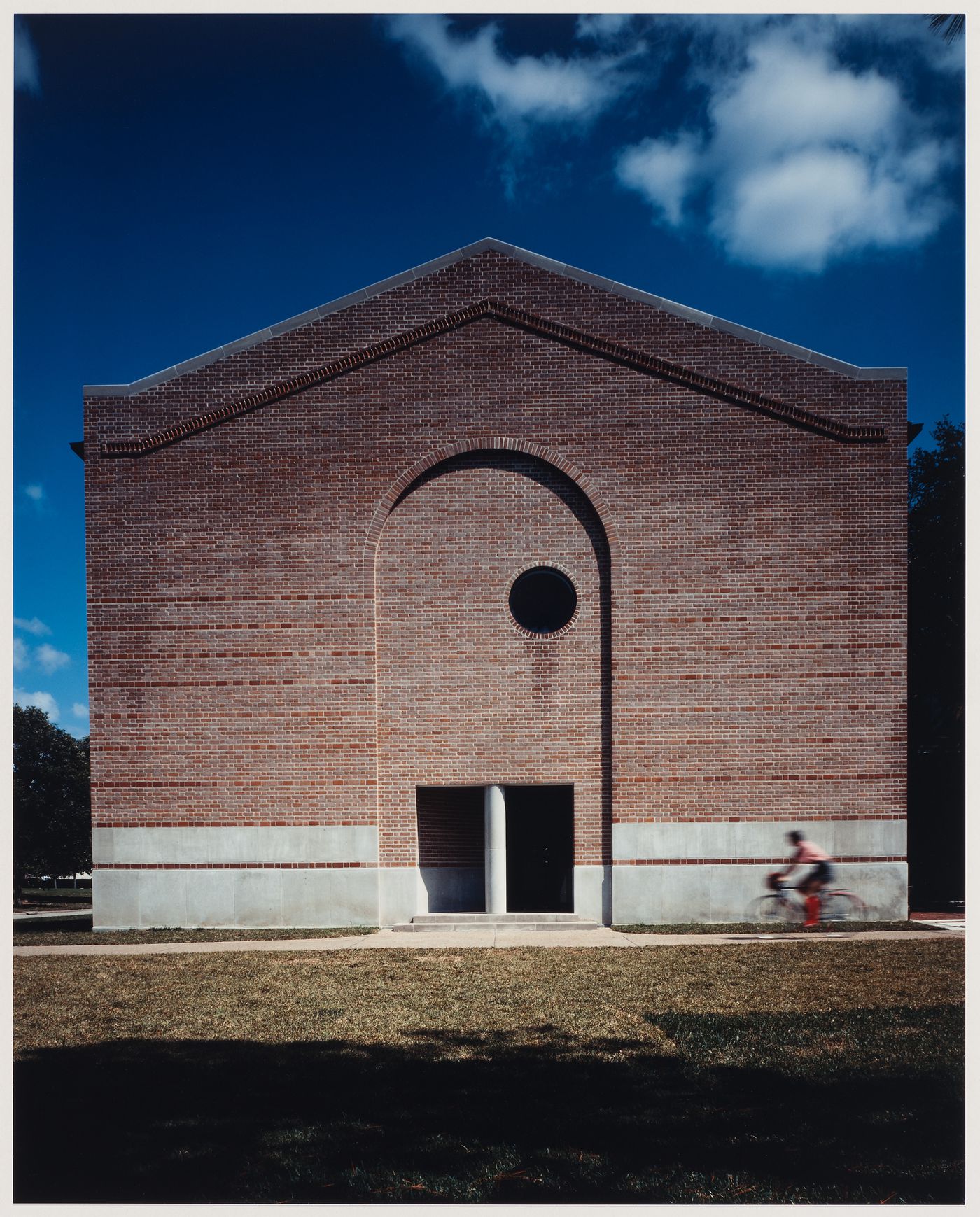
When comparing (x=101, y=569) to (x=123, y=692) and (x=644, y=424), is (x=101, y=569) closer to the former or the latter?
(x=123, y=692)

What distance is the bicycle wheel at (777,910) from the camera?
1210 centimetres

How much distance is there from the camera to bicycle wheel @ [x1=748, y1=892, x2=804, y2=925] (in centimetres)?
1210

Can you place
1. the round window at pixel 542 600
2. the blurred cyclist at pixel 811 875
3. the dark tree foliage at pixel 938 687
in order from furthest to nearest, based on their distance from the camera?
the dark tree foliage at pixel 938 687 → the round window at pixel 542 600 → the blurred cyclist at pixel 811 875

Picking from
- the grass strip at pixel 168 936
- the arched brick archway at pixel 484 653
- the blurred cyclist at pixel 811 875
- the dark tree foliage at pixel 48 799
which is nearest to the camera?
the grass strip at pixel 168 936

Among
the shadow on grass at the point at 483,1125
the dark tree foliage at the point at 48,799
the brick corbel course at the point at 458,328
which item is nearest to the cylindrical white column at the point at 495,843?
the shadow on grass at the point at 483,1125

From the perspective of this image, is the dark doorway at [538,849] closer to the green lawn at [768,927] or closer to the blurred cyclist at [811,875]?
the green lawn at [768,927]

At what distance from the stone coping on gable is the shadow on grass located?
979cm

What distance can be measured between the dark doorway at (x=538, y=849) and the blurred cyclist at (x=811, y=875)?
3565 mm

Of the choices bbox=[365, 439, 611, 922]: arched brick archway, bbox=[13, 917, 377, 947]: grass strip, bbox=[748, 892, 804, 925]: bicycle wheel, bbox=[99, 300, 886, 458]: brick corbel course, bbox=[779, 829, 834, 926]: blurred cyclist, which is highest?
bbox=[99, 300, 886, 458]: brick corbel course

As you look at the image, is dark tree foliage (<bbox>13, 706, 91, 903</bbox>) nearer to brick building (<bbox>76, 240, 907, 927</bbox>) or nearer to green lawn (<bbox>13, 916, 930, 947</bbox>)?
green lawn (<bbox>13, 916, 930, 947</bbox>)

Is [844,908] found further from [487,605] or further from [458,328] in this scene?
[458,328]

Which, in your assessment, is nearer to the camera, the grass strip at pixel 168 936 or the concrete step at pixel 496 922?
the grass strip at pixel 168 936

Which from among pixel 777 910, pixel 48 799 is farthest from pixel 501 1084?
pixel 48 799

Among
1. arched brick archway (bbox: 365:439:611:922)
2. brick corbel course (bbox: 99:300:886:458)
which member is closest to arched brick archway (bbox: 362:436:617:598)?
arched brick archway (bbox: 365:439:611:922)
